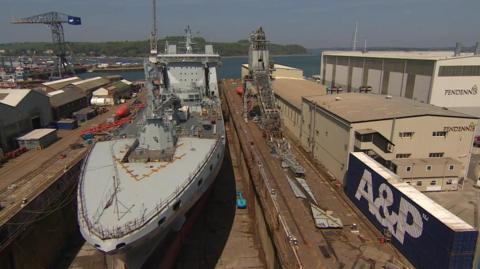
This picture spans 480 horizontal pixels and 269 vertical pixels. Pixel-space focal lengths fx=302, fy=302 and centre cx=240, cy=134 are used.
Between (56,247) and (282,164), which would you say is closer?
(56,247)

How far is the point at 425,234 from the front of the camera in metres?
14.8

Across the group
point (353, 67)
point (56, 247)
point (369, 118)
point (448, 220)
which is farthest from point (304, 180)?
point (353, 67)

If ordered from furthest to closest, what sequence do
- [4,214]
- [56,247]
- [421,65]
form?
[421,65], [56,247], [4,214]

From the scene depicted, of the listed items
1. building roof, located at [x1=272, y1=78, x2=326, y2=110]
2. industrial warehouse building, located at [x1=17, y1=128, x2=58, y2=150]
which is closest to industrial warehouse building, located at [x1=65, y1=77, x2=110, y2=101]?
industrial warehouse building, located at [x1=17, y1=128, x2=58, y2=150]

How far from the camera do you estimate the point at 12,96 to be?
34594 mm

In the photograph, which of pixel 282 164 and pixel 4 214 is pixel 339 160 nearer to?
pixel 282 164

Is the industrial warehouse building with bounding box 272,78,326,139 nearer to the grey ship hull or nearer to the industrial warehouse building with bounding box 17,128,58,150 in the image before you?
the grey ship hull

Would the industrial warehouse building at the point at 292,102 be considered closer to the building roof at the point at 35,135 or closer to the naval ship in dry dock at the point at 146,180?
the naval ship in dry dock at the point at 146,180

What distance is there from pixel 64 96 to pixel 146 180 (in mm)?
39140

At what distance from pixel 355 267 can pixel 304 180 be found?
1027 cm

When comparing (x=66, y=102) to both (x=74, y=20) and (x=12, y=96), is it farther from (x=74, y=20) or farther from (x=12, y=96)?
(x=74, y=20)

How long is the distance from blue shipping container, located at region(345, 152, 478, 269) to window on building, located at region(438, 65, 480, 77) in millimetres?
24085

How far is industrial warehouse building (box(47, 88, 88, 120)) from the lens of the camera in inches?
1722

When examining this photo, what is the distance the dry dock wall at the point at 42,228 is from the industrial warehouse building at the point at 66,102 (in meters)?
21.4
